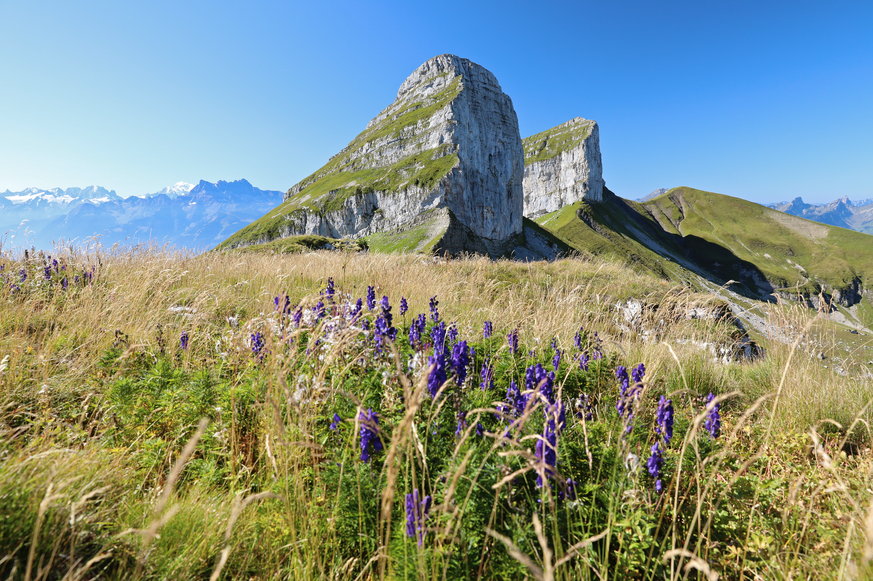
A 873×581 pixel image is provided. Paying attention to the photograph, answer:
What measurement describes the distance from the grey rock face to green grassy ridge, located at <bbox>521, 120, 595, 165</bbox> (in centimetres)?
3727

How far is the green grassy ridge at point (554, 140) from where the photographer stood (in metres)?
104

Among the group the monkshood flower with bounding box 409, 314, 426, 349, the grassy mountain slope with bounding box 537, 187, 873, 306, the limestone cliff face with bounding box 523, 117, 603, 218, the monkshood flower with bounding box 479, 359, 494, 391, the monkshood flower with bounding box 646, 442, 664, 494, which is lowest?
the monkshood flower with bounding box 646, 442, 664, 494

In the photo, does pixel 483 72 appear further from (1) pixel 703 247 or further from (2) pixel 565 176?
(1) pixel 703 247

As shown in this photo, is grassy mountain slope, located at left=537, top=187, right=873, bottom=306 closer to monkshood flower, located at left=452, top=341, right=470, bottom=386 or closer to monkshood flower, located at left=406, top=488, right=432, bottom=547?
monkshood flower, located at left=452, top=341, right=470, bottom=386

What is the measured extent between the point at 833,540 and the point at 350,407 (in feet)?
9.80

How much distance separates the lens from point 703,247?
130000 mm

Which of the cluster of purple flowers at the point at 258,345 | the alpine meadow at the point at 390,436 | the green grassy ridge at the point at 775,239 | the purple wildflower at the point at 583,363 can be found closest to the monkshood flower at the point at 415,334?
the alpine meadow at the point at 390,436

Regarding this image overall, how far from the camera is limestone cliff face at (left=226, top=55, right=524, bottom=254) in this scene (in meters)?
57.8

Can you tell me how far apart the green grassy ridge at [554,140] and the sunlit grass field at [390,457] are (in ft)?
371

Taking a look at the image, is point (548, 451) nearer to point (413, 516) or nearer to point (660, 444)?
point (413, 516)

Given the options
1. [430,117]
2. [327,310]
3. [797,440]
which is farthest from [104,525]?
[430,117]

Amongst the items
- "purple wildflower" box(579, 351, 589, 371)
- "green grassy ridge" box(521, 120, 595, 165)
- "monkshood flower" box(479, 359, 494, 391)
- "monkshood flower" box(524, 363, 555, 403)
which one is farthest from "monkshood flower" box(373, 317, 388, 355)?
"green grassy ridge" box(521, 120, 595, 165)

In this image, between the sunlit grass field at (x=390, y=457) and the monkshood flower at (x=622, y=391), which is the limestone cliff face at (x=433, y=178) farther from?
the monkshood flower at (x=622, y=391)

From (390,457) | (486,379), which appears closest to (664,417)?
(486,379)
